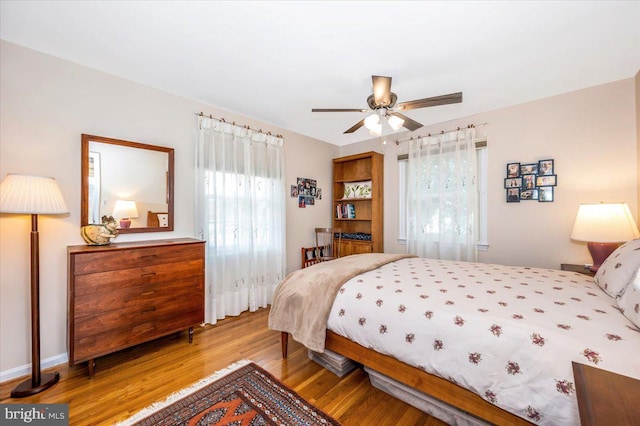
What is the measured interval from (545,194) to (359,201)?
8.03 feet

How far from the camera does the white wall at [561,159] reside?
2439mm

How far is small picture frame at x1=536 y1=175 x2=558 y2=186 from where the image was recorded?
9.03 ft

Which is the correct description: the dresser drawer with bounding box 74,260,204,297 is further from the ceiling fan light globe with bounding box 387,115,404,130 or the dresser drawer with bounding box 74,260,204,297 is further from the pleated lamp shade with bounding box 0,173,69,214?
the ceiling fan light globe with bounding box 387,115,404,130

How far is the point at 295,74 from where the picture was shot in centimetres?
234

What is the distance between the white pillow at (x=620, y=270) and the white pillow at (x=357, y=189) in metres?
2.75

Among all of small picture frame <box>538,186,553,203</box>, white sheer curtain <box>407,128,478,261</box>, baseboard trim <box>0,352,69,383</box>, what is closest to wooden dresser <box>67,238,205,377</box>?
baseboard trim <box>0,352,69,383</box>

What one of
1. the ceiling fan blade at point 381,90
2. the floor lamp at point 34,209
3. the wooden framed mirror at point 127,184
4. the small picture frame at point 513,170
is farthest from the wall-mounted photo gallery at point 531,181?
the floor lamp at point 34,209

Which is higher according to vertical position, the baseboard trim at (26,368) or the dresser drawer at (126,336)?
the dresser drawer at (126,336)

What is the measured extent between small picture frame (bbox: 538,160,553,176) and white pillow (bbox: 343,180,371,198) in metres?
2.10

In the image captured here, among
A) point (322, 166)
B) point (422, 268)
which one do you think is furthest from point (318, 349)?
point (322, 166)

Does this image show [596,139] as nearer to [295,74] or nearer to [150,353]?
[295,74]

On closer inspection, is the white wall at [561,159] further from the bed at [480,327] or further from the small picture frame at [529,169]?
the bed at [480,327]

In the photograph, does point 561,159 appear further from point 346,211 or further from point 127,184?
point 127,184

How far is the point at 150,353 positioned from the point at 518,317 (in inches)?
110
